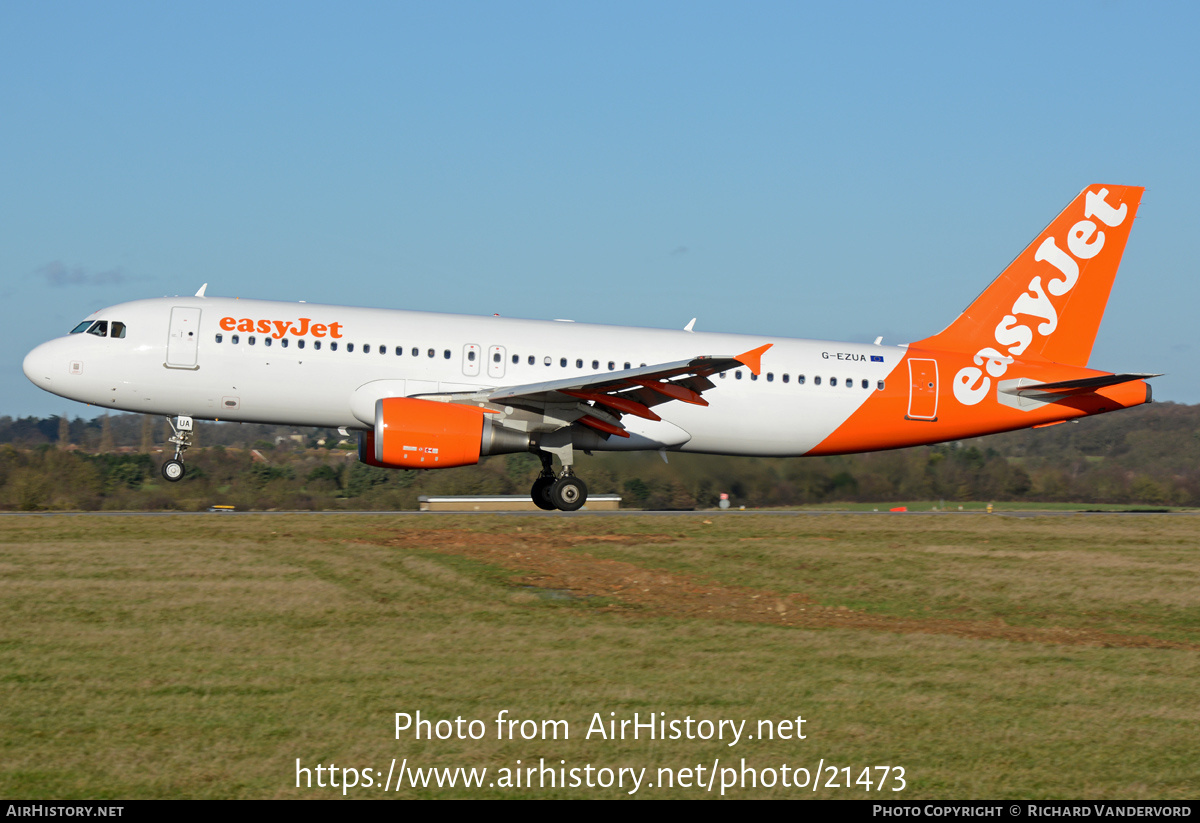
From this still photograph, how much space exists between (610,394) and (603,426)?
1202mm

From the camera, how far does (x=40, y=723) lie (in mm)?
8352

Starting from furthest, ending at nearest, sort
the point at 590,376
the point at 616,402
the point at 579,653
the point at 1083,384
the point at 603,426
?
the point at 1083,384, the point at 603,426, the point at 616,402, the point at 590,376, the point at 579,653

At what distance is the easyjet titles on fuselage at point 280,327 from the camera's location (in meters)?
22.6

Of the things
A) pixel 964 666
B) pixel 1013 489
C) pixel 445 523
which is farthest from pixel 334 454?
pixel 964 666

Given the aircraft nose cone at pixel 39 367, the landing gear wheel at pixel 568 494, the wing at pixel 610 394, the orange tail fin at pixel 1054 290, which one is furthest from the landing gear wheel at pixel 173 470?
the orange tail fin at pixel 1054 290

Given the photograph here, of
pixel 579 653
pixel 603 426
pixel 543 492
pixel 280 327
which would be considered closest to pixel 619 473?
pixel 543 492

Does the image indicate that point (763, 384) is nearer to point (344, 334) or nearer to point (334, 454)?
point (344, 334)

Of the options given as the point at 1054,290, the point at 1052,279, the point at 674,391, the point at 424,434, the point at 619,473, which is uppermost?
the point at 1052,279

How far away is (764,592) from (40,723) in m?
9.30

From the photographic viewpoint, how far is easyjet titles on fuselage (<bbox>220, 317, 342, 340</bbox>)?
74.1 feet

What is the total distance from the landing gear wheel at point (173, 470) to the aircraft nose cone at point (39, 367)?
9.61 feet

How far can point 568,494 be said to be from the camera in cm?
2366

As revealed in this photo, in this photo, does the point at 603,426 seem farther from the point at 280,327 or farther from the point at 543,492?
the point at 280,327

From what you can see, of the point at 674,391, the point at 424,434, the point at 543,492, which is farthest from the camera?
the point at 543,492
